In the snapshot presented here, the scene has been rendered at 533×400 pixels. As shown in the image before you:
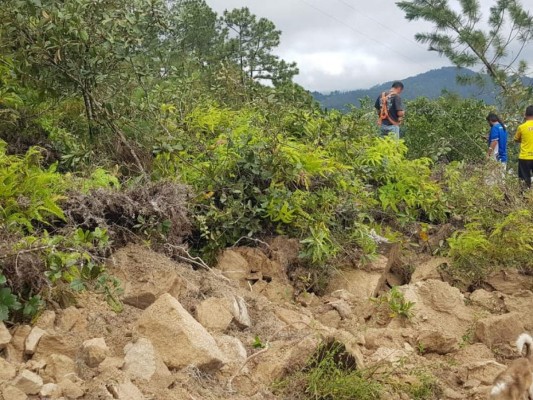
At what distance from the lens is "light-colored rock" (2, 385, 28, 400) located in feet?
10.0

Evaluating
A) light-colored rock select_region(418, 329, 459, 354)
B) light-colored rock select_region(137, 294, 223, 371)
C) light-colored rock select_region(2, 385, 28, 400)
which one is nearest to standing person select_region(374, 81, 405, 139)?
light-colored rock select_region(418, 329, 459, 354)

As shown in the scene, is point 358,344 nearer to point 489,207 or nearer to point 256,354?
point 256,354

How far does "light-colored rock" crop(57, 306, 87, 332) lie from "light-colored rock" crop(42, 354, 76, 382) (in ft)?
1.35

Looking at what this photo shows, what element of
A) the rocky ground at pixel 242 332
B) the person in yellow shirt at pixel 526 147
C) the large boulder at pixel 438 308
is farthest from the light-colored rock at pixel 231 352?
the person in yellow shirt at pixel 526 147

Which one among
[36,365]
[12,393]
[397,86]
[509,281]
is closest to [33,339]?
[36,365]

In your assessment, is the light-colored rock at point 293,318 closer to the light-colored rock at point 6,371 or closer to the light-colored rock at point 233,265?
the light-colored rock at point 233,265

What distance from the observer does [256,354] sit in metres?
4.15

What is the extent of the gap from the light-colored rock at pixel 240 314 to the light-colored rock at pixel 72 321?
1060 millimetres

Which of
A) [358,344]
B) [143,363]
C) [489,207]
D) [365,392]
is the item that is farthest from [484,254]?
[143,363]

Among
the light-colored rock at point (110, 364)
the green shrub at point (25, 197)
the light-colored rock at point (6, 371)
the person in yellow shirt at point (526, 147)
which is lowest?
the light-colored rock at point (110, 364)

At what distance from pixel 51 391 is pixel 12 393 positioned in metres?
0.18

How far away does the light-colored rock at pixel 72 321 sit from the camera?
3926 millimetres

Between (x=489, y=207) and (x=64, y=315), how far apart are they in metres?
5.25

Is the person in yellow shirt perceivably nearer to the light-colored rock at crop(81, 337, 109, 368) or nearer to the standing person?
the standing person
